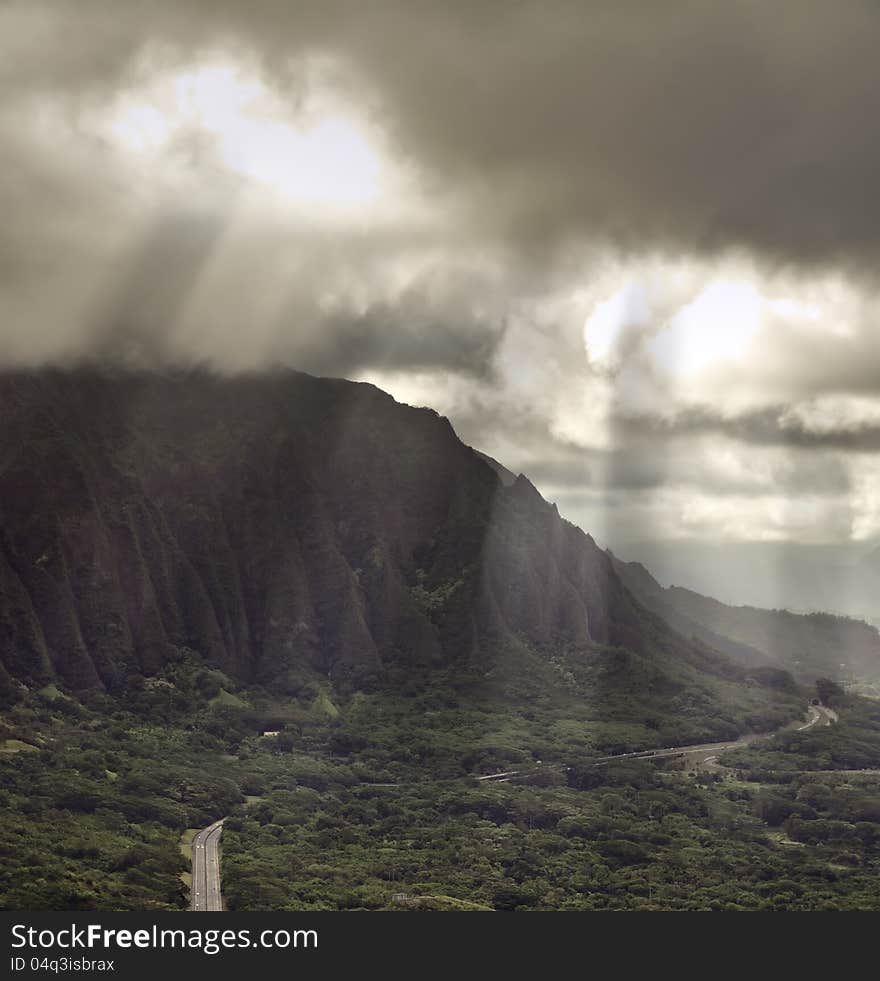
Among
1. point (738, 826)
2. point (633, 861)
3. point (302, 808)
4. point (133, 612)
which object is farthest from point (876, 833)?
point (133, 612)

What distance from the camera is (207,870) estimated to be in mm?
116875

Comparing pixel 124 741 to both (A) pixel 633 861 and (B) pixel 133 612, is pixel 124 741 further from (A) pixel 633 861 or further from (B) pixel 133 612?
(A) pixel 633 861

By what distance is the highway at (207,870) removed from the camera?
105m

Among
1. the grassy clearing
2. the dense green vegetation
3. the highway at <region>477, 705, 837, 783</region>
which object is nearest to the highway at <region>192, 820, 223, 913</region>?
the dense green vegetation

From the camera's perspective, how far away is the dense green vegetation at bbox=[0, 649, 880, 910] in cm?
11244

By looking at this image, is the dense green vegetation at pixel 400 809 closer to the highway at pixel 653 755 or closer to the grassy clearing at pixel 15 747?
the grassy clearing at pixel 15 747

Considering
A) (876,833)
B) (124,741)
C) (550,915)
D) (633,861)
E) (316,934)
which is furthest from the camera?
(124,741)

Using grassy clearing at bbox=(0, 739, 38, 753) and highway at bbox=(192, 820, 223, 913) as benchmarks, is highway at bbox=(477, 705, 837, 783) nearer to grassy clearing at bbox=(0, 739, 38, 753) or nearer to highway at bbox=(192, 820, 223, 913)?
highway at bbox=(192, 820, 223, 913)

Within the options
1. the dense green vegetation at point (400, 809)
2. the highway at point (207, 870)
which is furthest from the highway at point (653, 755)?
the highway at point (207, 870)

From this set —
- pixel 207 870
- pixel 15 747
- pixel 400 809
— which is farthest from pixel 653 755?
pixel 15 747

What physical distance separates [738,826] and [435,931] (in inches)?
2825

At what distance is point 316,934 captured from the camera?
76.7 metres

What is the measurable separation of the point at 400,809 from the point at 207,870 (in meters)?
35.6

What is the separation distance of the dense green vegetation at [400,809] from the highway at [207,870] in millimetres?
1519
